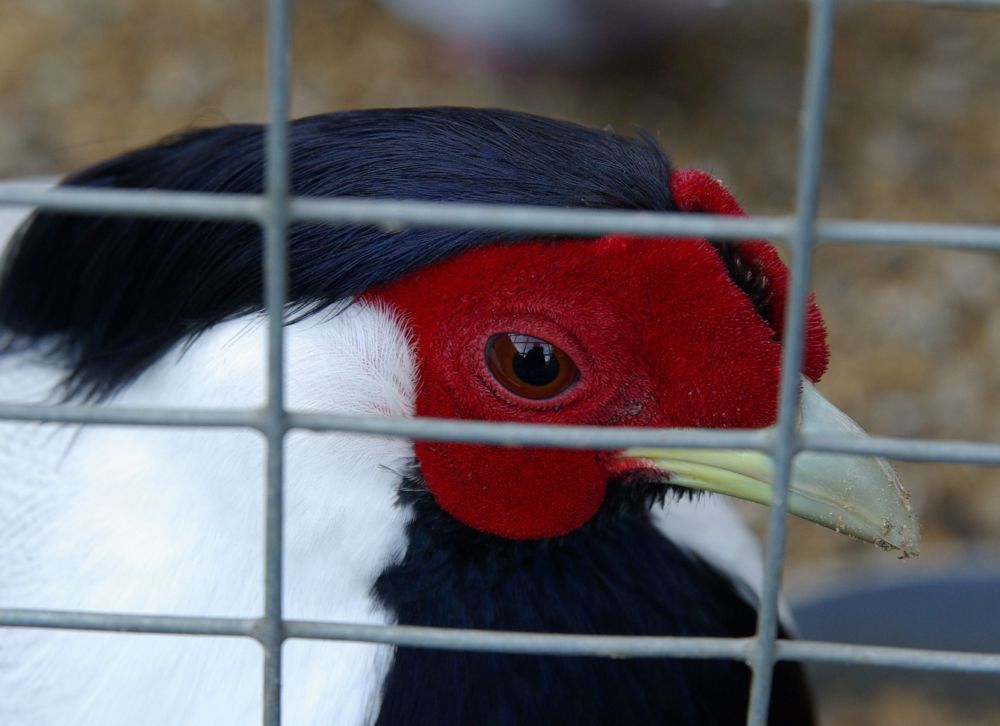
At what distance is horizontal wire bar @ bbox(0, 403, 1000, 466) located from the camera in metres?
0.63

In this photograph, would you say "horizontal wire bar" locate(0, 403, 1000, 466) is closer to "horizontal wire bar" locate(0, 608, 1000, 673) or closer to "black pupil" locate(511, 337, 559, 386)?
"horizontal wire bar" locate(0, 608, 1000, 673)

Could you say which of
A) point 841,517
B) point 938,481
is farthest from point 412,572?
point 938,481

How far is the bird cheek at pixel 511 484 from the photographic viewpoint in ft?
3.23

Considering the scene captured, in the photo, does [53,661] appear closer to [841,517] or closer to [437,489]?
[437,489]

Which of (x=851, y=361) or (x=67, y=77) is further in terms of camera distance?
(x=67, y=77)

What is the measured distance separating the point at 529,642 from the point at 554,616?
1.41 feet

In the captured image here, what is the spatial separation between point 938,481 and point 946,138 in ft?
3.41

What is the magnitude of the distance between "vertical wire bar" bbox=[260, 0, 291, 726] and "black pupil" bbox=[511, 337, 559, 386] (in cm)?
33

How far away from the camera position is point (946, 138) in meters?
2.97

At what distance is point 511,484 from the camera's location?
997 millimetres

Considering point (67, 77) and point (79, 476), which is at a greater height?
point (67, 77)

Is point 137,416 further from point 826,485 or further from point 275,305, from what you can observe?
point 826,485

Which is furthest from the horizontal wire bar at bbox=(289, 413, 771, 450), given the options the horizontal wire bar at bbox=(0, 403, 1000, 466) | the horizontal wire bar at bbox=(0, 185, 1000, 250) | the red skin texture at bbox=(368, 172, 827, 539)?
the red skin texture at bbox=(368, 172, 827, 539)

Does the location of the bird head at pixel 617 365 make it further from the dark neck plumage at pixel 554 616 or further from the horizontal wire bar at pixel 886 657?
the horizontal wire bar at pixel 886 657
